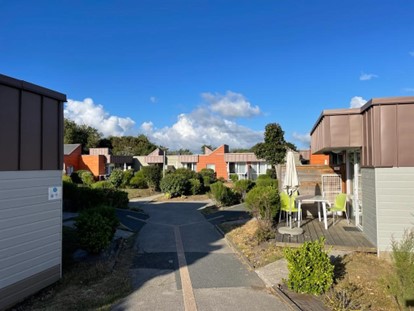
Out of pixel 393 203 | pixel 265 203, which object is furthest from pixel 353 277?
pixel 265 203

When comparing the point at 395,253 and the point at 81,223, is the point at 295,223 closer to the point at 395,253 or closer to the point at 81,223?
the point at 395,253

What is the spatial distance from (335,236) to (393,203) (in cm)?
175

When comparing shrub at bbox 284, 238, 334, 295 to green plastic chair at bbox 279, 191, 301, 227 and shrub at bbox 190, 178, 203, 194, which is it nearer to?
green plastic chair at bbox 279, 191, 301, 227

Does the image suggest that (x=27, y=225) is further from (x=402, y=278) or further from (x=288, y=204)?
(x=288, y=204)

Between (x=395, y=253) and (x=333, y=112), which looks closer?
(x=395, y=253)

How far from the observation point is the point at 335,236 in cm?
779

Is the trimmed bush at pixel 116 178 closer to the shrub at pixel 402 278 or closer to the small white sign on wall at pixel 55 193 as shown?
the small white sign on wall at pixel 55 193

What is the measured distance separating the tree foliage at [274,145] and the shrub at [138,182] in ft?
39.5

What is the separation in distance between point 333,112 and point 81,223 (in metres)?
6.63

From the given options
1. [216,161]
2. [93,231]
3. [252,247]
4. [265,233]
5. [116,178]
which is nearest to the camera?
[93,231]

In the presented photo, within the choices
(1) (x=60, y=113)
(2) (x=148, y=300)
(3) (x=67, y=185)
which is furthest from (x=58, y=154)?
(3) (x=67, y=185)

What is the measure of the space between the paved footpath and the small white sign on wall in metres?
2.21

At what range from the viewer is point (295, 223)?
9.49 m

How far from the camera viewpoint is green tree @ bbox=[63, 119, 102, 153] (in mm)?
53938
